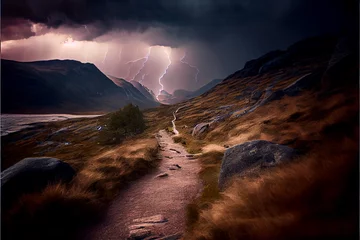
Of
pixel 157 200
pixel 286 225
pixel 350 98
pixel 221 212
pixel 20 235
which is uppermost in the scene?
pixel 350 98

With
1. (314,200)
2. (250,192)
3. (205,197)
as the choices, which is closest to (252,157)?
(205,197)

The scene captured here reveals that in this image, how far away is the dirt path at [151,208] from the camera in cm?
696

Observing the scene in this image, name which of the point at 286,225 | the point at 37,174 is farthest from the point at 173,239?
the point at 37,174

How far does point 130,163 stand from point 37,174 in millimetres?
6285

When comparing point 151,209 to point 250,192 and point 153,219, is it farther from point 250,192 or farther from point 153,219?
point 250,192

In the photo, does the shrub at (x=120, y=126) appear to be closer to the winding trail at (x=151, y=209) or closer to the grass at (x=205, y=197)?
the winding trail at (x=151, y=209)

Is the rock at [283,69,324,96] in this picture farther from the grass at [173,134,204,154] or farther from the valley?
the grass at [173,134,204,154]

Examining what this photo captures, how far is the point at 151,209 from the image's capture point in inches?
344

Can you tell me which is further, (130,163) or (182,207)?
(130,163)

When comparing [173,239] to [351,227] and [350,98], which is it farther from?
[350,98]

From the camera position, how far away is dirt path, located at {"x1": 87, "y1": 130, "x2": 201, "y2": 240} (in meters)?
6.96

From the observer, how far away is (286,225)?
10.5 feet

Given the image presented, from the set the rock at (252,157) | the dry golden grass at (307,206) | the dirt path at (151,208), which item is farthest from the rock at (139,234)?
the rock at (252,157)

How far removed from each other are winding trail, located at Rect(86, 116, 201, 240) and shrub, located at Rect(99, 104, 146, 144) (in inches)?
1698
